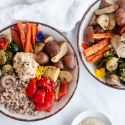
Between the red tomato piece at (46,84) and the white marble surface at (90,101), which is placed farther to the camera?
the white marble surface at (90,101)

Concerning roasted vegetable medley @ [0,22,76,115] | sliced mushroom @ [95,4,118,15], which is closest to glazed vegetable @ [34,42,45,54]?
roasted vegetable medley @ [0,22,76,115]

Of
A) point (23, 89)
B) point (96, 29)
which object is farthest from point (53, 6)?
point (23, 89)

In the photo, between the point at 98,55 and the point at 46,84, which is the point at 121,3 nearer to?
the point at 98,55

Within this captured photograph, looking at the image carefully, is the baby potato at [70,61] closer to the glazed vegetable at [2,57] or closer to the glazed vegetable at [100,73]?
the glazed vegetable at [100,73]

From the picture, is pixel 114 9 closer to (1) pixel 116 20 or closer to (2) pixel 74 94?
(1) pixel 116 20

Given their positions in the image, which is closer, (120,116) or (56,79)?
(56,79)

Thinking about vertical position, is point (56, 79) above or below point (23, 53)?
below

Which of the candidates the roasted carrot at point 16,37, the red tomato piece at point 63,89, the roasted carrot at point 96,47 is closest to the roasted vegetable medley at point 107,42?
the roasted carrot at point 96,47

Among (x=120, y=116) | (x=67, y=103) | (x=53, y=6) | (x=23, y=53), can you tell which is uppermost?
(x=53, y=6)
